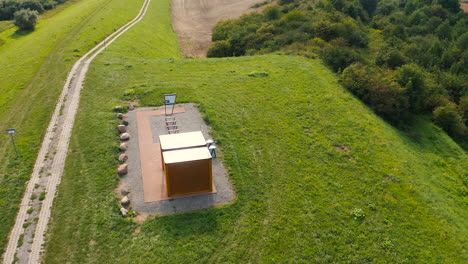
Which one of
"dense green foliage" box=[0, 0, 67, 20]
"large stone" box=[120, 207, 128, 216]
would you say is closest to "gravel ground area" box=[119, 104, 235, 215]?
"large stone" box=[120, 207, 128, 216]

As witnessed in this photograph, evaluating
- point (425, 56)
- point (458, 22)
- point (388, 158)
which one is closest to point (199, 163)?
point (388, 158)

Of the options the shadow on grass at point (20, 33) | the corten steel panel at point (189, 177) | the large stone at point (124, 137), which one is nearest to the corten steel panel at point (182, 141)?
the corten steel panel at point (189, 177)

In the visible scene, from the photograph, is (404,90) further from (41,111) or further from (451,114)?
(41,111)

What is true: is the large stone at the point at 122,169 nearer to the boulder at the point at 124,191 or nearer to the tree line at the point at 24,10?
the boulder at the point at 124,191

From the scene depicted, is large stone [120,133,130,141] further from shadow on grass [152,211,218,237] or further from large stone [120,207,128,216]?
shadow on grass [152,211,218,237]

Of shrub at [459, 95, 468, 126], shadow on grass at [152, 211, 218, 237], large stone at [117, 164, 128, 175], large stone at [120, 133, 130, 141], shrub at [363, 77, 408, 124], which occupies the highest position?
large stone at [120, 133, 130, 141]

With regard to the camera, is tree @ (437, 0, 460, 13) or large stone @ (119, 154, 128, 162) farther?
tree @ (437, 0, 460, 13)

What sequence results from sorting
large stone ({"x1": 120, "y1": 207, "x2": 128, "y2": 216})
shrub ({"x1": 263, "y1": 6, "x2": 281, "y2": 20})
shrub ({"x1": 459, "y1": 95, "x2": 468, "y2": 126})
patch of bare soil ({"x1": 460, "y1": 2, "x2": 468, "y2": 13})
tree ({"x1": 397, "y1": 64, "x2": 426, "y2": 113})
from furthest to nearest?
1. patch of bare soil ({"x1": 460, "y1": 2, "x2": 468, "y2": 13})
2. shrub ({"x1": 263, "y1": 6, "x2": 281, "y2": 20})
3. shrub ({"x1": 459, "y1": 95, "x2": 468, "y2": 126})
4. tree ({"x1": 397, "y1": 64, "x2": 426, "y2": 113})
5. large stone ({"x1": 120, "y1": 207, "x2": 128, "y2": 216})
